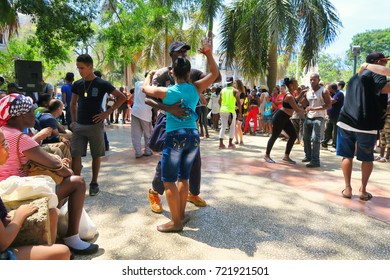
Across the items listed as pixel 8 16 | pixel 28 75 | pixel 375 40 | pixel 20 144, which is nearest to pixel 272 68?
pixel 28 75

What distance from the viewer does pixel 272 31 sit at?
11.1m

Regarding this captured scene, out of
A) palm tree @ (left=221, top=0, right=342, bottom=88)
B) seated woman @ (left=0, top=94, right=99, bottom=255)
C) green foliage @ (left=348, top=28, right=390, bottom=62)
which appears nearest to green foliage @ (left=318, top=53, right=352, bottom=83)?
green foliage @ (left=348, top=28, right=390, bottom=62)

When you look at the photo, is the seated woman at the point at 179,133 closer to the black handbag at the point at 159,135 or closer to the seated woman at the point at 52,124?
the black handbag at the point at 159,135

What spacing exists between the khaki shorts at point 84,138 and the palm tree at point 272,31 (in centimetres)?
882

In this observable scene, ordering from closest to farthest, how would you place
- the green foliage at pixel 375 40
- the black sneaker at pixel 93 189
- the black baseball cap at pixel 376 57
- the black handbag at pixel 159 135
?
the black handbag at pixel 159 135 → the black baseball cap at pixel 376 57 → the black sneaker at pixel 93 189 → the green foliage at pixel 375 40

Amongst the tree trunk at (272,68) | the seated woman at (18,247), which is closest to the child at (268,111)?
the tree trunk at (272,68)

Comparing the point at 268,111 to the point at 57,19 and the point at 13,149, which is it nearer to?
the point at 57,19

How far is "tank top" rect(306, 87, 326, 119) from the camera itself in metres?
5.96

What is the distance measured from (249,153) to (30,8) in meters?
7.24

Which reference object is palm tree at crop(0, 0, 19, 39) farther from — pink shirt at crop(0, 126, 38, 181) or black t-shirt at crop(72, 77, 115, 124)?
pink shirt at crop(0, 126, 38, 181)

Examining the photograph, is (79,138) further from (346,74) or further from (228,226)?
(346,74)

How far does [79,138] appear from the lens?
4.05 meters

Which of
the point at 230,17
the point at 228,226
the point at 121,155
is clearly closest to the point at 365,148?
the point at 228,226

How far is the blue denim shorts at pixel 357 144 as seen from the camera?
3.88 metres
